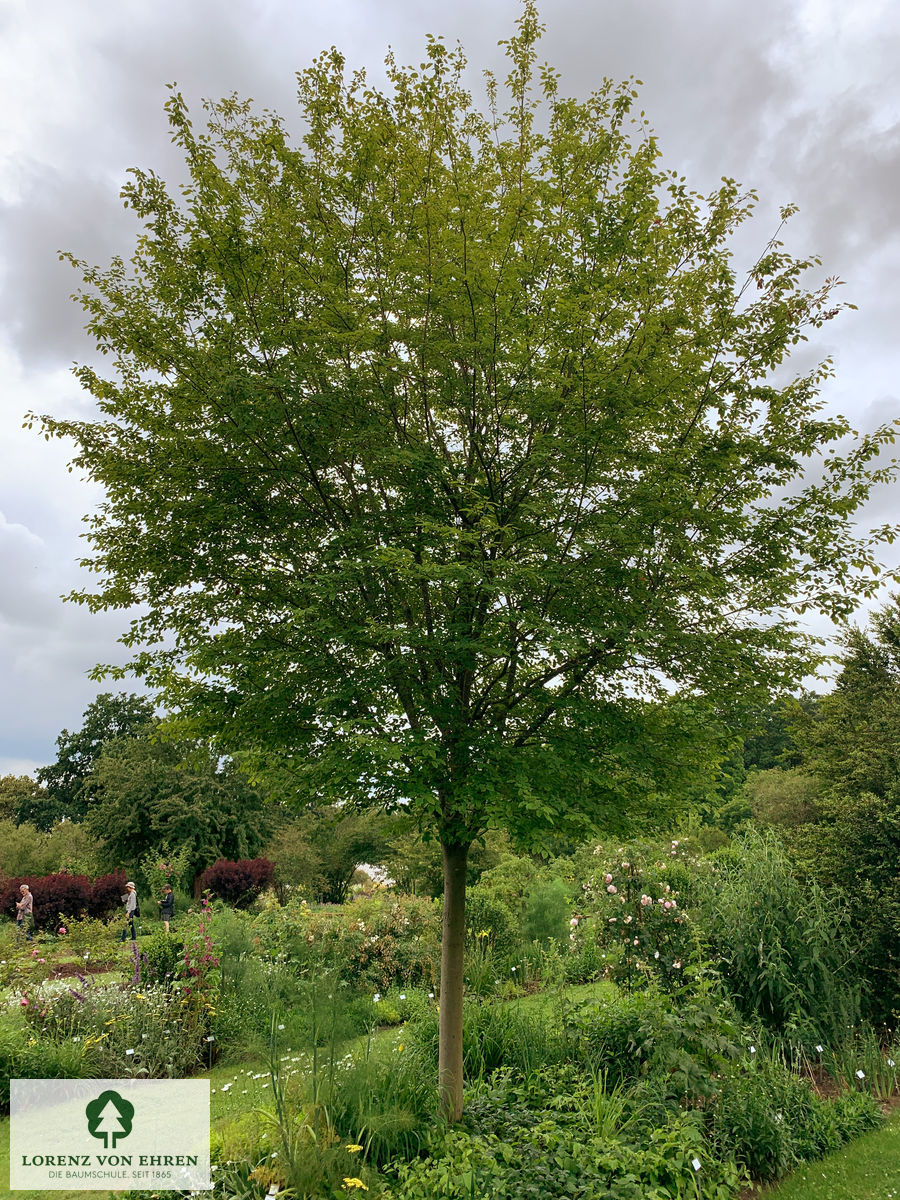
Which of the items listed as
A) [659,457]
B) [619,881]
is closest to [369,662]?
[659,457]

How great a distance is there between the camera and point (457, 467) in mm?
5871

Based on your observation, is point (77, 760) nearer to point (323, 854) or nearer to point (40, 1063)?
point (323, 854)

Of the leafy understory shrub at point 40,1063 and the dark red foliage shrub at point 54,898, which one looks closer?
the leafy understory shrub at point 40,1063

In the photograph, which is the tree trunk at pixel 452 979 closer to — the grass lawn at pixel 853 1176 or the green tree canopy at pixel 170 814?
the grass lawn at pixel 853 1176

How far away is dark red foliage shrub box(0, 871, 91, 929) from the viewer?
18922 millimetres

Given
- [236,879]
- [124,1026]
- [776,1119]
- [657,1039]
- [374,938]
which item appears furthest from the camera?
[236,879]

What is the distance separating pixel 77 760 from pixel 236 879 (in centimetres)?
2961

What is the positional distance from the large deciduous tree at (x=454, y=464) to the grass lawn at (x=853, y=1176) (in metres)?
2.56

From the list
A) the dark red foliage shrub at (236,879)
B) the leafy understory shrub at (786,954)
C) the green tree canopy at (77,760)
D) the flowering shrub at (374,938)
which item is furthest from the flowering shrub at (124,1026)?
the green tree canopy at (77,760)

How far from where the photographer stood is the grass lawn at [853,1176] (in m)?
5.04

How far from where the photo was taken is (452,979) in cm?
568

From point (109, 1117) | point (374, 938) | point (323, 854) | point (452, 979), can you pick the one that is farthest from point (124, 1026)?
point (323, 854)

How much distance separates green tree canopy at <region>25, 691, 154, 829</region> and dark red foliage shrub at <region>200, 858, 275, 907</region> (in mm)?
23049

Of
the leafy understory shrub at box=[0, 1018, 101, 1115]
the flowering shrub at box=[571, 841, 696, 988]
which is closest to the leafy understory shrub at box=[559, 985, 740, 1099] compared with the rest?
the flowering shrub at box=[571, 841, 696, 988]
